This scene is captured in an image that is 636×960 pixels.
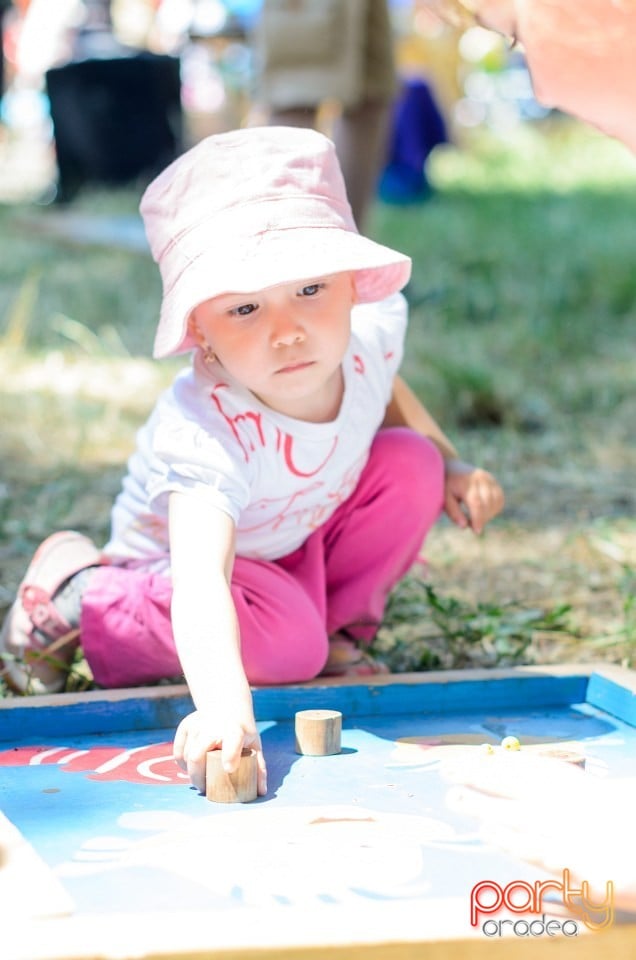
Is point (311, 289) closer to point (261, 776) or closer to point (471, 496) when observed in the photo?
point (471, 496)

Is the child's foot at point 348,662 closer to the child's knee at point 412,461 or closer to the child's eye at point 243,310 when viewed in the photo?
the child's knee at point 412,461

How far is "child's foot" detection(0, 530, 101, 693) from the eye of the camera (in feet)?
6.26

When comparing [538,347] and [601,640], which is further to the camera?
[538,347]

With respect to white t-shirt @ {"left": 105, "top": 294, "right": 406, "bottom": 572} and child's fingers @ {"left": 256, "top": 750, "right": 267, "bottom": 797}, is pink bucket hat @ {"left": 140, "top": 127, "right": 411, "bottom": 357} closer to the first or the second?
white t-shirt @ {"left": 105, "top": 294, "right": 406, "bottom": 572}

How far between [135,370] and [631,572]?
175 cm

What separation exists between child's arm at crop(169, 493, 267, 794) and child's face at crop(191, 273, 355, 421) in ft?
0.55

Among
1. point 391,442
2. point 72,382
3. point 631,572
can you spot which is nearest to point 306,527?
point 391,442

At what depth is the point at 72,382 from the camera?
362 centimetres

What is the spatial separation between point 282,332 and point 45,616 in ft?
1.75

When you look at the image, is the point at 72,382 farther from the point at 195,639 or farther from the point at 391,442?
the point at 195,639

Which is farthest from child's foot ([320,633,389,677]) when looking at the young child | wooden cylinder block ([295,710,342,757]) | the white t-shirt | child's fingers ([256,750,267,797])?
child's fingers ([256,750,267,797])

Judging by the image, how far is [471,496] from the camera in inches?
78.0

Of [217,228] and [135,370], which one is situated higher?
[217,228]

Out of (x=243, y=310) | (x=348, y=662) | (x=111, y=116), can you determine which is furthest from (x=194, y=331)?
(x=111, y=116)
